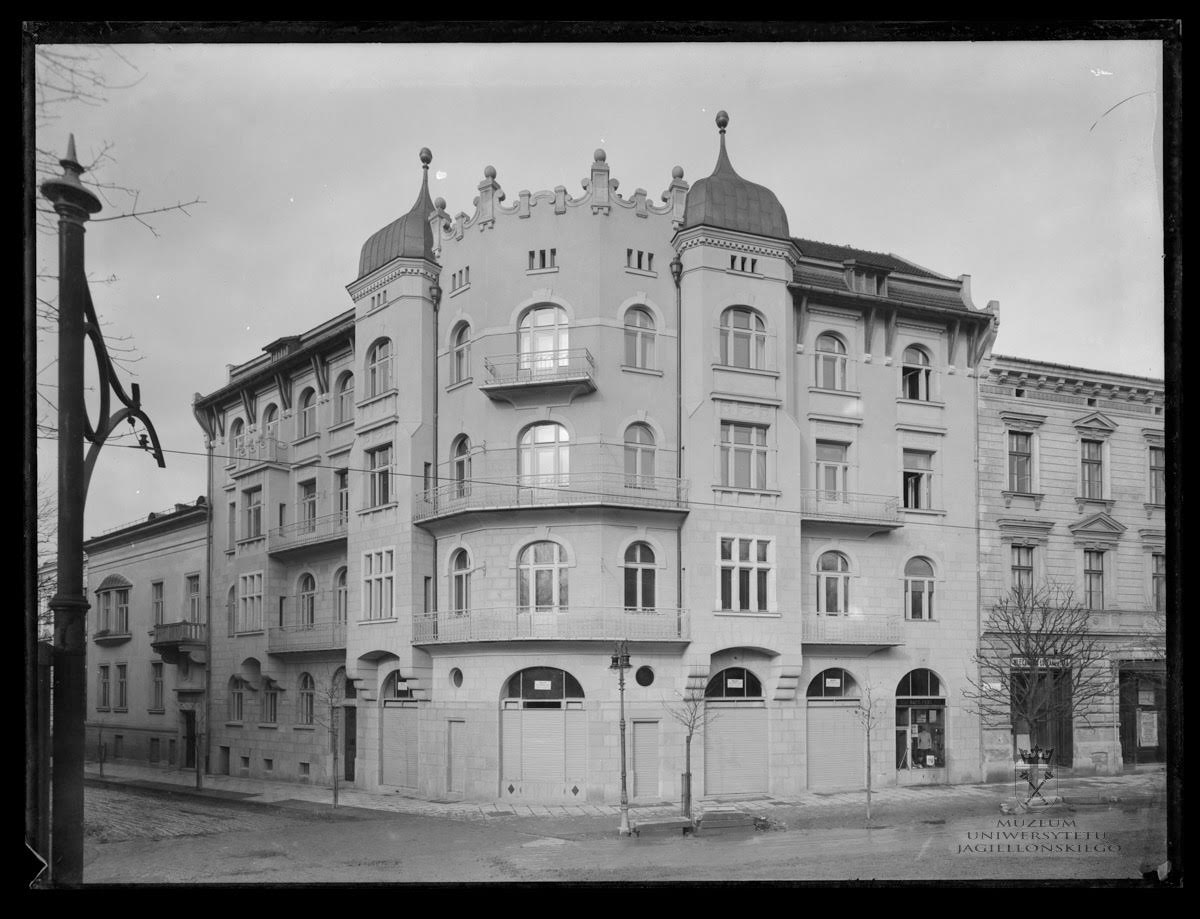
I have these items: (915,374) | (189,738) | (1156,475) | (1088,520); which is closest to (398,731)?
(189,738)

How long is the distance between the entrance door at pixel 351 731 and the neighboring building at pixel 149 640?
3.72 feet

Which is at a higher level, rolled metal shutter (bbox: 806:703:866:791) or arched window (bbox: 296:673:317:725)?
arched window (bbox: 296:673:317:725)

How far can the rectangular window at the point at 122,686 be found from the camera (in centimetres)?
943

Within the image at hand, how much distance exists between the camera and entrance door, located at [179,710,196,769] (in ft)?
32.0

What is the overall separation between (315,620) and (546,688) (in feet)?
6.70

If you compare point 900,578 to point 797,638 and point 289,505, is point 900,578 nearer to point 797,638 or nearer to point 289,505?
point 797,638

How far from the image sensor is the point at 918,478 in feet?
34.1

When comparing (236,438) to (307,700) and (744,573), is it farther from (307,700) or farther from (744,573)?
(744,573)

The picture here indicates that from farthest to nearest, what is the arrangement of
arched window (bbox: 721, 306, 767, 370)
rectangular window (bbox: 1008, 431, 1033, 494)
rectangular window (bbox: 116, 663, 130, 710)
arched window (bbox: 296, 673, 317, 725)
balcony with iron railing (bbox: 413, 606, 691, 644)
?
rectangular window (bbox: 1008, 431, 1033, 494) → arched window (bbox: 721, 306, 767, 370) → arched window (bbox: 296, 673, 317, 725) → balcony with iron railing (bbox: 413, 606, 691, 644) → rectangular window (bbox: 116, 663, 130, 710)

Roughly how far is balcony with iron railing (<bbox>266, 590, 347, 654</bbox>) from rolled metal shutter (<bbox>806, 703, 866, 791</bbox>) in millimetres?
3909

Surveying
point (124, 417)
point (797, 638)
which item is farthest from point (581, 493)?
point (124, 417)

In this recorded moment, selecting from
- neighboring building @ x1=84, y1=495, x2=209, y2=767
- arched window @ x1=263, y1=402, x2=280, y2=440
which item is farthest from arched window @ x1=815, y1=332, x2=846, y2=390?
neighboring building @ x1=84, y1=495, x2=209, y2=767

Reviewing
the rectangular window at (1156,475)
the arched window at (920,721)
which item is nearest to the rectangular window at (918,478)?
the arched window at (920,721)

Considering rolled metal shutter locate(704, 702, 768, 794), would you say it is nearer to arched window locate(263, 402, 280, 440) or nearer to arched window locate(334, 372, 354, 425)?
arched window locate(334, 372, 354, 425)
